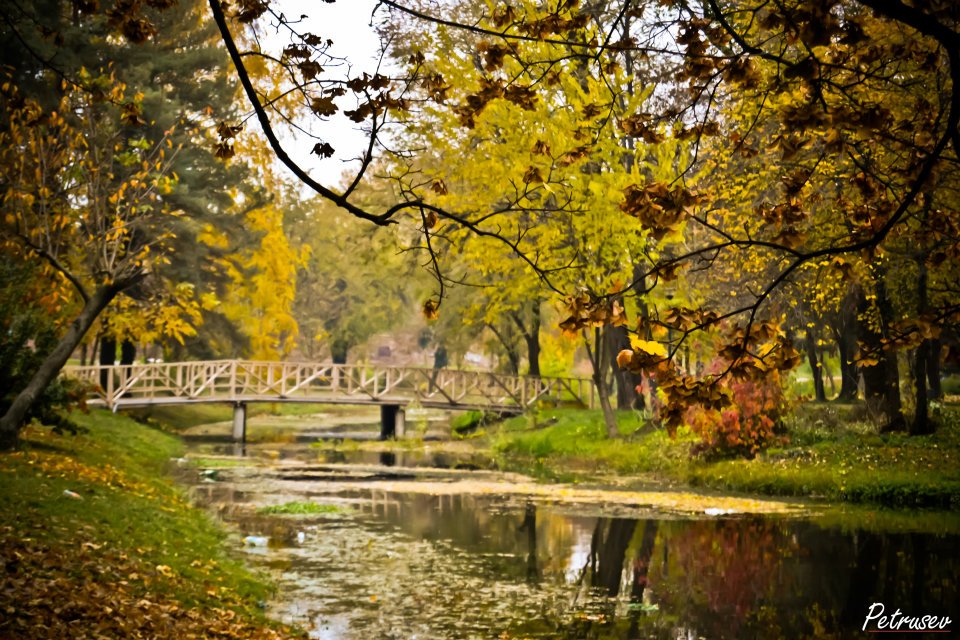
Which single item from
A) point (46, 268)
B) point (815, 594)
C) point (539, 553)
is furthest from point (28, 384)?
point (815, 594)

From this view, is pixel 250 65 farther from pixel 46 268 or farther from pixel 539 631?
pixel 539 631

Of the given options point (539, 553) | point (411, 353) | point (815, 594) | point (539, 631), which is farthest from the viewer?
point (411, 353)

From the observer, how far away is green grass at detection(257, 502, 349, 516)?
1609 centimetres

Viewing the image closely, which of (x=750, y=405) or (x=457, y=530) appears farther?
(x=750, y=405)

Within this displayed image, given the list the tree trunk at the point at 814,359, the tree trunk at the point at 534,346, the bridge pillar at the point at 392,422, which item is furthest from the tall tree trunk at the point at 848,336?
the bridge pillar at the point at 392,422

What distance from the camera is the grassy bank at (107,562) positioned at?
268 inches

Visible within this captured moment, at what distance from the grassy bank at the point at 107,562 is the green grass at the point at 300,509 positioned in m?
1.51

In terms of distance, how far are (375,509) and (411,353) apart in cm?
7159

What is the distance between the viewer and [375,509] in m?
17.0

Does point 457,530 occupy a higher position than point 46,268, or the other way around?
point 46,268

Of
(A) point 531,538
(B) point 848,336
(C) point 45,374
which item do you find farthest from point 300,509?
(B) point 848,336

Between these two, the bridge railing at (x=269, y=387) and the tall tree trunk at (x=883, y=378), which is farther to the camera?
the bridge railing at (x=269, y=387)

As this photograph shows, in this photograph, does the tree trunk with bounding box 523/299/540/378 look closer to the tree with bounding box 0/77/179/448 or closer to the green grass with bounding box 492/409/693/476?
the green grass with bounding box 492/409/693/476

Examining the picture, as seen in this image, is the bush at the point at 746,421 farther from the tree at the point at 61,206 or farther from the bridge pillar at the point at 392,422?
the bridge pillar at the point at 392,422
